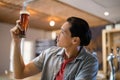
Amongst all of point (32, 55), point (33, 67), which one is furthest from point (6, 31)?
point (33, 67)

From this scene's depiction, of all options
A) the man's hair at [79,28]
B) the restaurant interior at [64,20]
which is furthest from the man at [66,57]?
the restaurant interior at [64,20]

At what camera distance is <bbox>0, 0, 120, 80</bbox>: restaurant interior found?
263cm

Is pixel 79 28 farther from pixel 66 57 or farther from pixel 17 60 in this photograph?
pixel 17 60

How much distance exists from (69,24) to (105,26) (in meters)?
3.48

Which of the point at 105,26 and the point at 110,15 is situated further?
the point at 105,26

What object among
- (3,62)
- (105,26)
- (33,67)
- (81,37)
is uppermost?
(105,26)

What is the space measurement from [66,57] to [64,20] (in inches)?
116

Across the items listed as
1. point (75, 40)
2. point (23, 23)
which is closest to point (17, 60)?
point (23, 23)

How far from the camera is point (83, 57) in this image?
84 centimetres

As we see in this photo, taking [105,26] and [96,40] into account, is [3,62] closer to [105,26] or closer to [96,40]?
[96,40]

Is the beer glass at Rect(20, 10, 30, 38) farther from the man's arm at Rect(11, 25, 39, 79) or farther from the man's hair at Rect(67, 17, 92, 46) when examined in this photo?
the man's hair at Rect(67, 17, 92, 46)

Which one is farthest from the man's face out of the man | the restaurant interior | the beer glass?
the restaurant interior

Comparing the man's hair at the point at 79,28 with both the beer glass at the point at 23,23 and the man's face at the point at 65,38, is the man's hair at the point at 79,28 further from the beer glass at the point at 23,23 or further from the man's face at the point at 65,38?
the beer glass at the point at 23,23

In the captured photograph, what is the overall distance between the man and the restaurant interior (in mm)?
848
